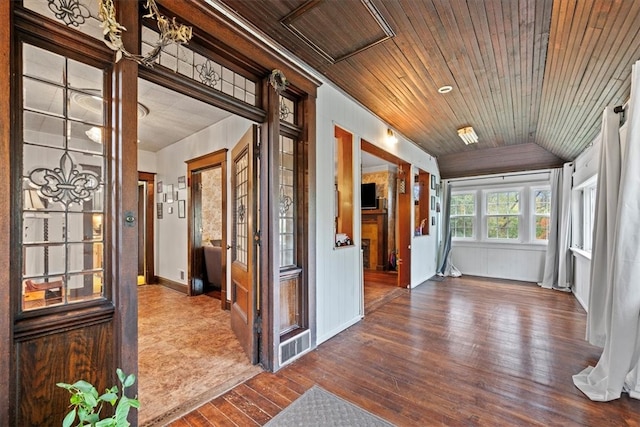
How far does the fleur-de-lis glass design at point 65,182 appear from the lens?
4.19 ft

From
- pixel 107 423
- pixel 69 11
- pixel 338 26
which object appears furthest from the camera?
pixel 338 26

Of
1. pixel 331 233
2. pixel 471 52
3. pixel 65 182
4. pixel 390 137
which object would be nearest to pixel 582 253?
pixel 390 137

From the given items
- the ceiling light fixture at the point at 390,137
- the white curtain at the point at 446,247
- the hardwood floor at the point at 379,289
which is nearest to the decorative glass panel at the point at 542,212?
the white curtain at the point at 446,247

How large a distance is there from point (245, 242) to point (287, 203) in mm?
565

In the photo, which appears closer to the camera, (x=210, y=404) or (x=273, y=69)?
(x=210, y=404)

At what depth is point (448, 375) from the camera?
225 centimetres

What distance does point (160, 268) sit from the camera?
206 inches

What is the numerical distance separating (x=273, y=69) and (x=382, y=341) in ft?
9.32

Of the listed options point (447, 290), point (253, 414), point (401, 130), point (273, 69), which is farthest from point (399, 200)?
point (253, 414)

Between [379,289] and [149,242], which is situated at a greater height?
[149,242]

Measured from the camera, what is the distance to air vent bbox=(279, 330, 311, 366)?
2371 mm

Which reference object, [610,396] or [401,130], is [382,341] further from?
[401,130]

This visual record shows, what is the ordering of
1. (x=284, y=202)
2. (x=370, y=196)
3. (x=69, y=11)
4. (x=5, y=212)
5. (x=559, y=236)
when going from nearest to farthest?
1. (x=5, y=212)
2. (x=69, y=11)
3. (x=284, y=202)
4. (x=559, y=236)
5. (x=370, y=196)

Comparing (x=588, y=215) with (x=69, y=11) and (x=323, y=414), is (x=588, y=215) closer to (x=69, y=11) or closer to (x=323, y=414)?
(x=323, y=414)
